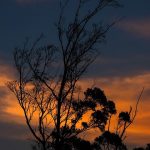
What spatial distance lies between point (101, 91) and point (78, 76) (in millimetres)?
7516

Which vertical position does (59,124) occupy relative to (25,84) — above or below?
below

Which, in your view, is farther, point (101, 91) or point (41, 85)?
point (101, 91)

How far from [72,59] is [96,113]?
6811 mm

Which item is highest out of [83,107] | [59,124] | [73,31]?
[73,31]

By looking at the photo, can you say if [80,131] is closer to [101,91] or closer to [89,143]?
[101,91]

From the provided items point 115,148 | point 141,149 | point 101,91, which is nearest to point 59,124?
point 101,91

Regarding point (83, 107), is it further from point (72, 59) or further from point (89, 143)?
point (89, 143)

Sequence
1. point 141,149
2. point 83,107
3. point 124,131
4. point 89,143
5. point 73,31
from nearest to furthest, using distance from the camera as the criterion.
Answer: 1. point 73,31
2. point 83,107
3. point 89,143
4. point 124,131
5. point 141,149

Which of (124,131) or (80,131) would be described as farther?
(124,131)

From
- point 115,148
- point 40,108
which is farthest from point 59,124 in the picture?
point 115,148

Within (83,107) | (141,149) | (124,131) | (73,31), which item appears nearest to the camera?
(73,31)

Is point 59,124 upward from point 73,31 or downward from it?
downward

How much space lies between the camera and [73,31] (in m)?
28.5

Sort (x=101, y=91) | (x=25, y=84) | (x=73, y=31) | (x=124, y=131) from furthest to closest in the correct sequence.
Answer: (x=124, y=131) → (x=101, y=91) → (x=25, y=84) → (x=73, y=31)
